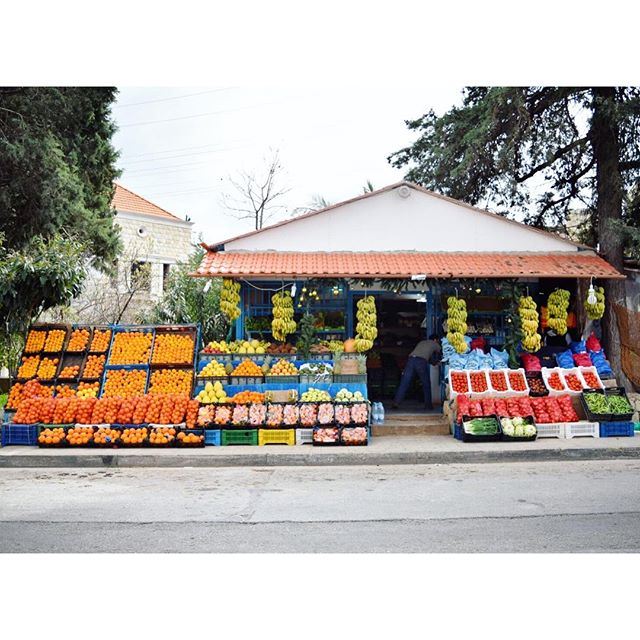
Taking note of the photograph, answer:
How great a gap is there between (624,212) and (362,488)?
1033cm

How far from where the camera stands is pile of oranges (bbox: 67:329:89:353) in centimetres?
1423

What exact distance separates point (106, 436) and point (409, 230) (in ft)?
24.4

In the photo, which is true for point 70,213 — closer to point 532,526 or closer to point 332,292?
point 332,292

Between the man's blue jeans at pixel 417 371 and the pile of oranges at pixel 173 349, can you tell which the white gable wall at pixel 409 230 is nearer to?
the man's blue jeans at pixel 417 371

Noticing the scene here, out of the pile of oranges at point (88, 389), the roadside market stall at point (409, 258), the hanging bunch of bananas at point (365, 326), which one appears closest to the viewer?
the pile of oranges at point (88, 389)

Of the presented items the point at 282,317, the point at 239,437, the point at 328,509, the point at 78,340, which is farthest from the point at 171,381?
the point at 328,509

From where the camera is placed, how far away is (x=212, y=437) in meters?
12.6

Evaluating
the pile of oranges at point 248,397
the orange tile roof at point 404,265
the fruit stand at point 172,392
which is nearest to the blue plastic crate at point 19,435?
the fruit stand at point 172,392

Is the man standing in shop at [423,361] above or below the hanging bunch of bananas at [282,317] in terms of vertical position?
below

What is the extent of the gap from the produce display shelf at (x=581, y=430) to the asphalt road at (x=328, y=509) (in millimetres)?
1445

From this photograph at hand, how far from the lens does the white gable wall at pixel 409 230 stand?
1484 cm

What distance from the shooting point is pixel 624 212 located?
52.2 ft

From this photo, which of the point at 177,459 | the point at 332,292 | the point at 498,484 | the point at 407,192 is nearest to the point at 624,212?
the point at 407,192

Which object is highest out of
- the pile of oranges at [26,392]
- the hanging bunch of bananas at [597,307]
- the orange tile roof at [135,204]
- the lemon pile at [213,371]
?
the orange tile roof at [135,204]
